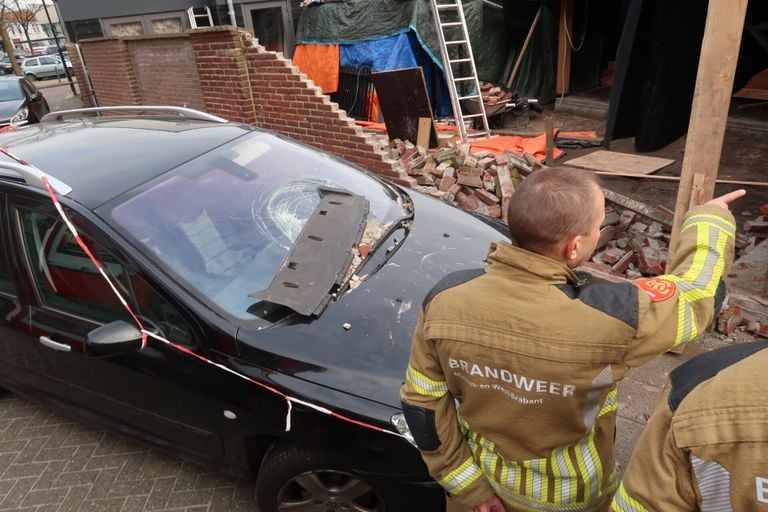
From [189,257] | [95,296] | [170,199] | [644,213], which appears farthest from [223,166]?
[644,213]

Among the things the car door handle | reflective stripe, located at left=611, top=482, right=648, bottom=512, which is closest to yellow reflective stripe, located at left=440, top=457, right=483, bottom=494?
reflective stripe, located at left=611, top=482, right=648, bottom=512

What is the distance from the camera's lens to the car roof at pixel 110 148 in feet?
8.14

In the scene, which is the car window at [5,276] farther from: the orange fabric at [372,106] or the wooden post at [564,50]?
the wooden post at [564,50]

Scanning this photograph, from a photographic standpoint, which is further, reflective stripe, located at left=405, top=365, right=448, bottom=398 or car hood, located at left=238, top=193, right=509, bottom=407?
car hood, located at left=238, top=193, right=509, bottom=407

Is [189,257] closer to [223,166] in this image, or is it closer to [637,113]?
[223,166]

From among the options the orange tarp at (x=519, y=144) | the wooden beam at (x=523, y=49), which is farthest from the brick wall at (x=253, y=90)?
the wooden beam at (x=523, y=49)

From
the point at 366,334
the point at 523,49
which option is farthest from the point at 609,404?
the point at 523,49

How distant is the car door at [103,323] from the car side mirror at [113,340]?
0.11 metres

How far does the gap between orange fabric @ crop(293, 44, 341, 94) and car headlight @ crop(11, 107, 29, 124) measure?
574 centimetres

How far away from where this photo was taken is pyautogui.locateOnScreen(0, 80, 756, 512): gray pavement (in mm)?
2660

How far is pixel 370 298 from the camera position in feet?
7.77

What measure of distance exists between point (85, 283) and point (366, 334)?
4.49 feet

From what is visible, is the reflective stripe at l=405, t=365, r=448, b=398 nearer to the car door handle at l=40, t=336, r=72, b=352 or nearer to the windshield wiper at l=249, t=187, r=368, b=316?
the windshield wiper at l=249, t=187, r=368, b=316

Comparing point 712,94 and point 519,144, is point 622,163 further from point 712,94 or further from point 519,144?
point 712,94
